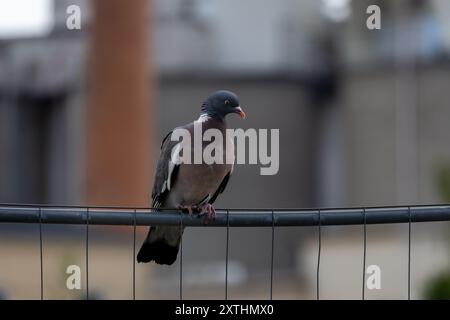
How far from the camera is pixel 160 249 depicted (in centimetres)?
665

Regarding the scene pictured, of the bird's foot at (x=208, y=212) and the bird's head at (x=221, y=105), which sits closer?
the bird's foot at (x=208, y=212)

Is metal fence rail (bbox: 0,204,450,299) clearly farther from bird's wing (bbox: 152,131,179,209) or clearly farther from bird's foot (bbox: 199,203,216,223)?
bird's wing (bbox: 152,131,179,209)

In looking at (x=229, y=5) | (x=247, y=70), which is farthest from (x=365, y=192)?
(x=229, y=5)

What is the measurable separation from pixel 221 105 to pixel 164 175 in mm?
536

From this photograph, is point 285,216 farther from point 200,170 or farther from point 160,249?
point 200,170

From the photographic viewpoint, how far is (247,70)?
1163 inches

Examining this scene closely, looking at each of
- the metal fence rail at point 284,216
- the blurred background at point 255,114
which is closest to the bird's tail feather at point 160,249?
the metal fence rail at point 284,216

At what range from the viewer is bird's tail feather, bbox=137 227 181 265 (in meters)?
6.64

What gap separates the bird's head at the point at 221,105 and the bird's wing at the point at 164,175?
0.91ft

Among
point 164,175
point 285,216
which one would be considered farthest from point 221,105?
point 285,216

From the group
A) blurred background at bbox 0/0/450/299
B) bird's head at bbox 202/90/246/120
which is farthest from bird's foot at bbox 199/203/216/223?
blurred background at bbox 0/0/450/299

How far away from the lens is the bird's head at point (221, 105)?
730cm

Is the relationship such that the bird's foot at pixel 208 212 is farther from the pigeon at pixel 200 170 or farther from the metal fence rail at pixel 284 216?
the pigeon at pixel 200 170
